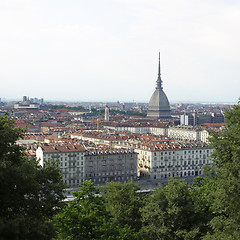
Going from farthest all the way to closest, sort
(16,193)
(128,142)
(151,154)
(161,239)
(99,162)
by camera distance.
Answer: (128,142) < (151,154) < (99,162) < (161,239) < (16,193)

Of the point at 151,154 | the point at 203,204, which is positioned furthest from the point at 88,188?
the point at 151,154

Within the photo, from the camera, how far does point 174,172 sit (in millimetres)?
78188

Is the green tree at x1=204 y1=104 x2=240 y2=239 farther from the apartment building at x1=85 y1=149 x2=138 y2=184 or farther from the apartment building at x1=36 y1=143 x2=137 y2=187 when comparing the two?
the apartment building at x1=85 y1=149 x2=138 y2=184

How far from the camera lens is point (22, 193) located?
18.3 meters

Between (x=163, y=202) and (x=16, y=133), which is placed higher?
(x=16, y=133)

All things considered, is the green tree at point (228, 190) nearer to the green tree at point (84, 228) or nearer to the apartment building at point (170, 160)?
the green tree at point (84, 228)

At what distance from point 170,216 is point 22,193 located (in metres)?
13.0

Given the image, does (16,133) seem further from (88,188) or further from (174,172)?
(174,172)

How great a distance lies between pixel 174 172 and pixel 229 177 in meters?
52.6

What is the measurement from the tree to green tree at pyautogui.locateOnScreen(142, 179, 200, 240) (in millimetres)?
8605

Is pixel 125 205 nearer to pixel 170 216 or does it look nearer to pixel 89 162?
pixel 170 216

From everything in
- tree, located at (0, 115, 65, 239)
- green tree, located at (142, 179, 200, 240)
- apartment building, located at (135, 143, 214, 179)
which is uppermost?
tree, located at (0, 115, 65, 239)

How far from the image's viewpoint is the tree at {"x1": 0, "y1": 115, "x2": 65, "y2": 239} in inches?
631

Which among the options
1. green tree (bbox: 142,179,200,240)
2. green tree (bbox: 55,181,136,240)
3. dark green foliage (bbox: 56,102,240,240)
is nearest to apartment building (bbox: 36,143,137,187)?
dark green foliage (bbox: 56,102,240,240)
